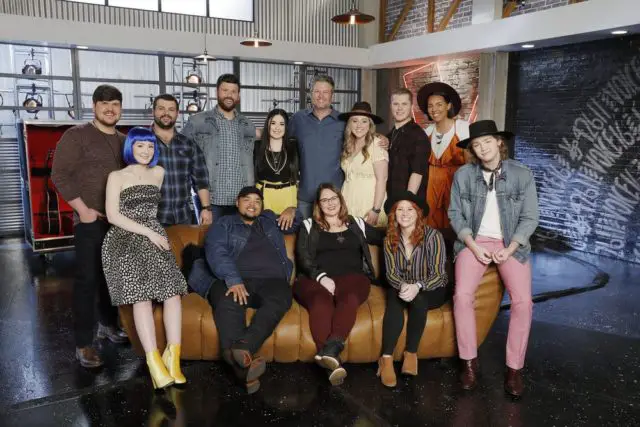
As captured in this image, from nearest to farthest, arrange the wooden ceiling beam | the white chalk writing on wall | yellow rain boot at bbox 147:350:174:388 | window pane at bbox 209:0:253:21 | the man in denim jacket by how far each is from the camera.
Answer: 1. yellow rain boot at bbox 147:350:174:388
2. the man in denim jacket
3. the white chalk writing on wall
4. window pane at bbox 209:0:253:21
5. the wooden ceiling beam

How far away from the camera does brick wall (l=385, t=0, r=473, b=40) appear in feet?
27.1

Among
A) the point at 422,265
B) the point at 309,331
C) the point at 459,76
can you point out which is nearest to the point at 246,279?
the point at 309,331

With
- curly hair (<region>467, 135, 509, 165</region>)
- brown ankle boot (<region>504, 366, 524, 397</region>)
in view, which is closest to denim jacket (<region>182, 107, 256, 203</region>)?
curly hair (<region>467, 135, 509, 165</region>)

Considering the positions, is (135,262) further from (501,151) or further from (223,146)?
(501,151)

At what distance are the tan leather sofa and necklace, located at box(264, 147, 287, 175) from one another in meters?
1.01

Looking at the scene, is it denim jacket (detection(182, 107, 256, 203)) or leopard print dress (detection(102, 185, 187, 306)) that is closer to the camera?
leopard print dress (detection(102, 185, 187, 306))

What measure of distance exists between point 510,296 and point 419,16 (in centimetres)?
711

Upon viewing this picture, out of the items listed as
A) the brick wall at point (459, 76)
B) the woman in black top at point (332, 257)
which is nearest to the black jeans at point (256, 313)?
the woman in black top at point (332, 257)

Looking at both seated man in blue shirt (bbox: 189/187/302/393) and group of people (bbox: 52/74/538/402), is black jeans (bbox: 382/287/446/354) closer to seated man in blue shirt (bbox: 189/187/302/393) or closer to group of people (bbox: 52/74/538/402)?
group of people (bbox: 52/74/538/402)

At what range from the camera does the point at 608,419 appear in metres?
2.81

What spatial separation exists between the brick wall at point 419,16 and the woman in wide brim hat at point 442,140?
176 inches

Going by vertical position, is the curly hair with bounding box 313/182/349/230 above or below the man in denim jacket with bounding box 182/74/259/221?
below

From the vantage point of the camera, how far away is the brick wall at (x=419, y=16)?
8.27 m

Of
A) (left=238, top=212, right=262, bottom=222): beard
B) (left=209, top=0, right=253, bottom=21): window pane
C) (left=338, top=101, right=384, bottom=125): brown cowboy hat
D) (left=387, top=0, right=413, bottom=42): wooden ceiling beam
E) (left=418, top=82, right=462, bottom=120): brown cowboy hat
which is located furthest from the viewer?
(left=387, top=0, right=413, bottom=42): wooden ceiling beam
